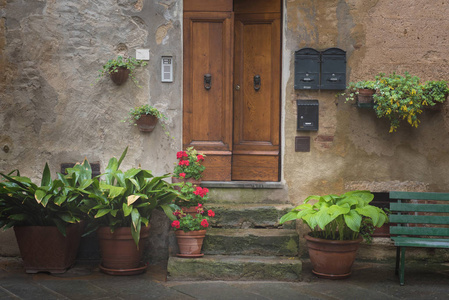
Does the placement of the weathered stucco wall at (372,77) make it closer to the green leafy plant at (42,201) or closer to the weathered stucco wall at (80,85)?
the weathered stucco wall at (80,85)

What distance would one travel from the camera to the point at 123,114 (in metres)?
5.11

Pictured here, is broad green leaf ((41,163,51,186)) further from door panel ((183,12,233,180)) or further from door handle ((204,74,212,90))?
door handle ((204,74,212,90))

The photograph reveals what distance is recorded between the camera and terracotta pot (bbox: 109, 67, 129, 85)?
496 centimetres

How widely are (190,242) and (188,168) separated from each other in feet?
2.51

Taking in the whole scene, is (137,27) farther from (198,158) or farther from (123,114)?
(198,158)

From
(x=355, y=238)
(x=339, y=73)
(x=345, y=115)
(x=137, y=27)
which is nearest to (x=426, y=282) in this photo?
(x=355, y=238)

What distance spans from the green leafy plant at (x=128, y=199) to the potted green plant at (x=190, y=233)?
0.55 feet

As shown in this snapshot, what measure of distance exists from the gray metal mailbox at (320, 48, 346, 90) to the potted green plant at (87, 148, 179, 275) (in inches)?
80.4

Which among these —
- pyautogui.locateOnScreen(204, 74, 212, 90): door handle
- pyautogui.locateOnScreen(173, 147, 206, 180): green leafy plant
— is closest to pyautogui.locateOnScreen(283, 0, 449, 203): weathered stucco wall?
pyautogui.locateOnScreen(204, 74, 212, 90): door handle

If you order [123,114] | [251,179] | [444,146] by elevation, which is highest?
[123,114]

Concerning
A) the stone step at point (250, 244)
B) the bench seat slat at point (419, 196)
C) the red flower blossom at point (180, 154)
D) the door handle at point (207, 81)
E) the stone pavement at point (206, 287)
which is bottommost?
the stone pavement at point (206, 287)

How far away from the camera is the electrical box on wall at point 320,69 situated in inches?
198

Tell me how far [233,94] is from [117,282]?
8.11ft

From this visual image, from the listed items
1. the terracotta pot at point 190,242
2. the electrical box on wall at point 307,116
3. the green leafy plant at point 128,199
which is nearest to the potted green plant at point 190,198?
the green leafy plant at point 128,199
